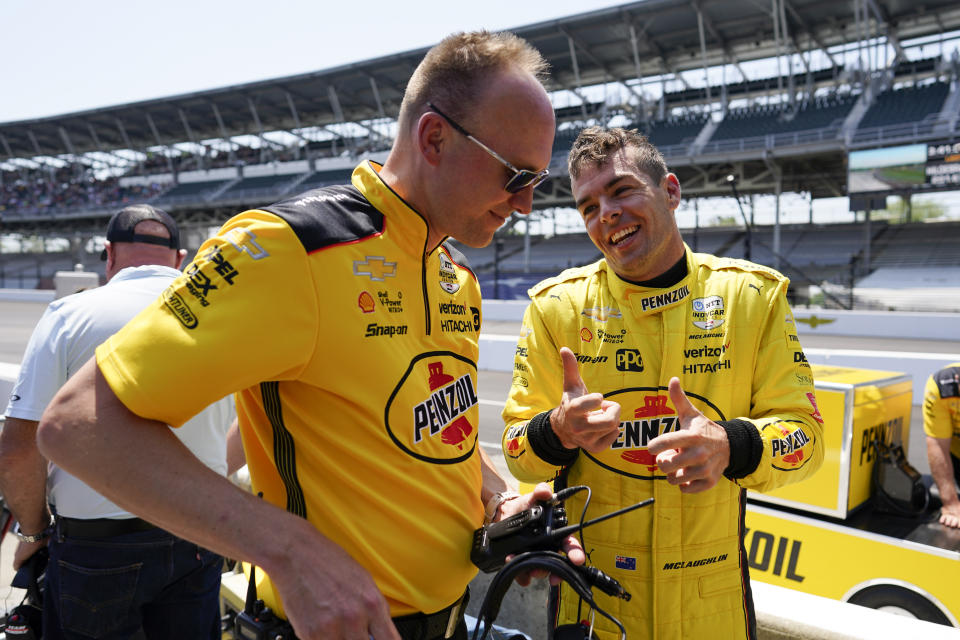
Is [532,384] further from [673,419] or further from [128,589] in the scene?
[128,589]

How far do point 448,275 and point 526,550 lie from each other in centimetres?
69

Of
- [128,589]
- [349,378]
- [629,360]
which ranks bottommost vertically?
[128,589]

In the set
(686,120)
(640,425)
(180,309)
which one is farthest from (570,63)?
Result: (180,309)

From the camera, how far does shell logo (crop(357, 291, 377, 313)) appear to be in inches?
47.0

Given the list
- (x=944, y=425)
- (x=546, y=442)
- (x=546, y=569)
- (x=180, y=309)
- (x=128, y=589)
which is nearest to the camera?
(x=180, y=309)

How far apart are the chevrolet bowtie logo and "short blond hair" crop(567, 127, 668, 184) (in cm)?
100

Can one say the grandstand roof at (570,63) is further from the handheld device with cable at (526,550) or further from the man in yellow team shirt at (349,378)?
the handheld device with cable at (526,550)

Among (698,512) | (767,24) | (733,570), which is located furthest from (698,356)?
(767,24)

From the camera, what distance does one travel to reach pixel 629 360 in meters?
1.95

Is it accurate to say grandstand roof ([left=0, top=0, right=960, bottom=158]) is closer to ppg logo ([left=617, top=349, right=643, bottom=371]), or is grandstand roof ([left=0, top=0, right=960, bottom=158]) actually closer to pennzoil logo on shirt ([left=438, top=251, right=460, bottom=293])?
ppg logo ([left=617, top=349, right=643, bottom=371])

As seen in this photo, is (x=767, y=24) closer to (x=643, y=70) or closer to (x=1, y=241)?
(x=643, y=70)

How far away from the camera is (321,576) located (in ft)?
3.09

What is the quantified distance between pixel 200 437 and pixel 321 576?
5.89 ft

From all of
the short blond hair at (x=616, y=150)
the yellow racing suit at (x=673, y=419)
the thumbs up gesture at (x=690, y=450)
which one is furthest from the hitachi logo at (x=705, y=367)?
the short blond hair at (x=616, y=150)
